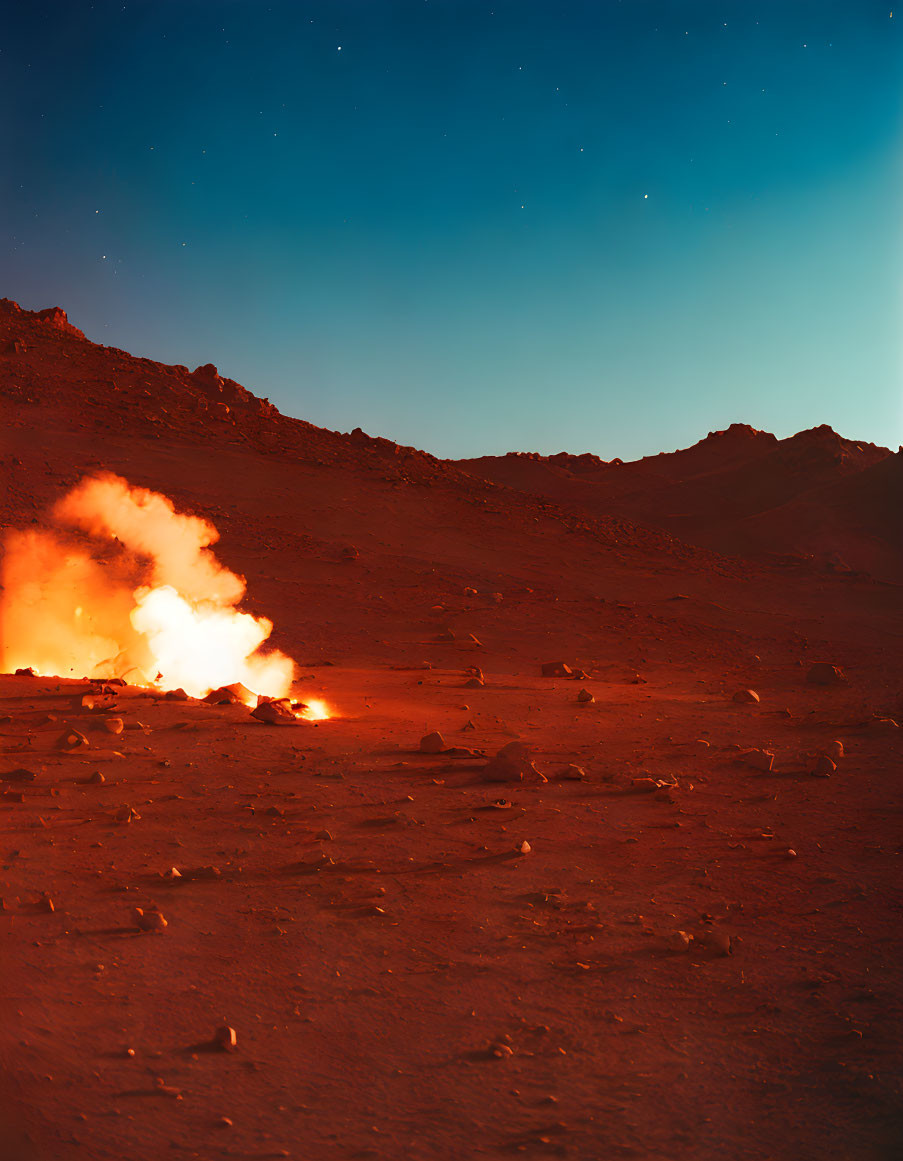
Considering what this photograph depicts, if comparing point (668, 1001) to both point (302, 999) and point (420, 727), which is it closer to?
point (302, 999)

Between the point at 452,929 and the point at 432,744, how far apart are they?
4334mm

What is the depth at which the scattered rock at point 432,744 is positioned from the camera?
10445mm

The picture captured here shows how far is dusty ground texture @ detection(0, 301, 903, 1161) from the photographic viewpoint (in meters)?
4.36

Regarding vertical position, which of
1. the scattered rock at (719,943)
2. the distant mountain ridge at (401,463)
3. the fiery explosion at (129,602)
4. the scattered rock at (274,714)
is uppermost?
the distant mountain ridge at (401,463)

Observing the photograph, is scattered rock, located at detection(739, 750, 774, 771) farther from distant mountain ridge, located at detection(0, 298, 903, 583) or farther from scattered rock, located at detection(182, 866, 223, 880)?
distant mountain ridge, located at detection(0, 298, 903, 583)

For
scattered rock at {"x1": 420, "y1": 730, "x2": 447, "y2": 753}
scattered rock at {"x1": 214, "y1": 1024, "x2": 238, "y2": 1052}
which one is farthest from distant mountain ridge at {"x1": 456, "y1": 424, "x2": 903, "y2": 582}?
scattered rock at {"x1": 214, "y1": 1024, "x2": 238, "y2": 1052}

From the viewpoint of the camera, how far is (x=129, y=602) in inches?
805

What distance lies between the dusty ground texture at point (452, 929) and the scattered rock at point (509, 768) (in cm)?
19

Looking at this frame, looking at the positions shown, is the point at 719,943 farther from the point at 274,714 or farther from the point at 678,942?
the point at 274,714

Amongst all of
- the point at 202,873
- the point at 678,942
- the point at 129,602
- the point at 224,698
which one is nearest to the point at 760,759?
the point at 678,942

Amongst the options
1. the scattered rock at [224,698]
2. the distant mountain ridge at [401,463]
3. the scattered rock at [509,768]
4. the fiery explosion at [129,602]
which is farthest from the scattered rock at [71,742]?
the distant mountain ridge at [401,463]

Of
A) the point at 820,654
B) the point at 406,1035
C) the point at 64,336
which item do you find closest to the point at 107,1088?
the point at 406,1035

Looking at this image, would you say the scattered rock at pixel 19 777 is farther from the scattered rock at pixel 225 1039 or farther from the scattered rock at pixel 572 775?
the scattered rock at pixel 572 775

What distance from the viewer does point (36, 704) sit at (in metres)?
11.7
